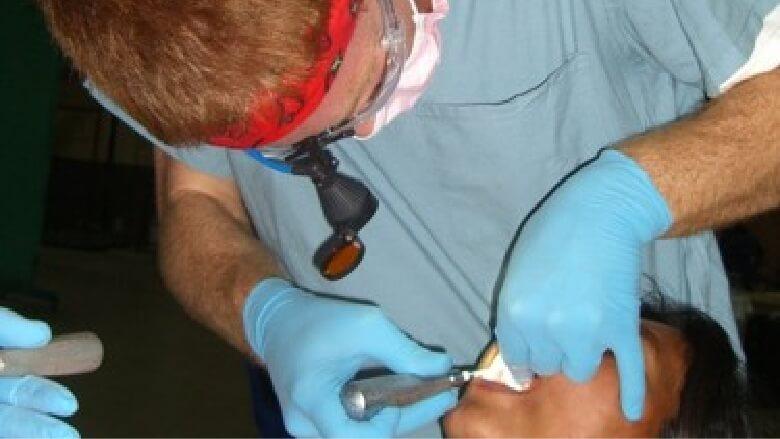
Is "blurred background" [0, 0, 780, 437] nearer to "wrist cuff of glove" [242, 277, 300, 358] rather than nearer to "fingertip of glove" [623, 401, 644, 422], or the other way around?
"fingertip of glove" [623, 401, 644, 422]

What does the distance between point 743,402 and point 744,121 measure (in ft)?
2.00

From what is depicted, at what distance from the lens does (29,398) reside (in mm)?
1354

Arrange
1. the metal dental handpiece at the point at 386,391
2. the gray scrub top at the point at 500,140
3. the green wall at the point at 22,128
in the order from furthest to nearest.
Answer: the green wall at the point at 22,128 → the gray scrub top at the point at 500,140 → the metal dental handpiece at the point at 386,391

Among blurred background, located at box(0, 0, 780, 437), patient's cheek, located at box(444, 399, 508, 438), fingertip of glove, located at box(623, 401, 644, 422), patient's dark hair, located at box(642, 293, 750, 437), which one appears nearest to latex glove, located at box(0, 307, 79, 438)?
patient's cheek, located at box(444, 399, 508, 438)

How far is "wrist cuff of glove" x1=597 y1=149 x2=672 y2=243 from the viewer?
1297 mm

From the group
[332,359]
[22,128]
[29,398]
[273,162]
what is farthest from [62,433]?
[22,128]

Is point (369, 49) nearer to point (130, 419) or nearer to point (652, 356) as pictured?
point (652, 356)

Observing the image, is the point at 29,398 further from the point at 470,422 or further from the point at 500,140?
the point at 500,140

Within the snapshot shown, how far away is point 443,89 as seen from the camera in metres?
1.62

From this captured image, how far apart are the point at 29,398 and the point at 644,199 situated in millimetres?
918

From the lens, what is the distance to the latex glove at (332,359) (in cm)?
144

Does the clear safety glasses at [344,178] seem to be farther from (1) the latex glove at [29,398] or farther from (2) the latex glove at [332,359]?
(1) the latex glove at [29,398]

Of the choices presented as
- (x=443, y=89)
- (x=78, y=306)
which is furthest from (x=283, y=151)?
(x=78, y=306)

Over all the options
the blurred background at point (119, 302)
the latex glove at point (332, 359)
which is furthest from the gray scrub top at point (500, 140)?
the blurred background at point (119, 302)
